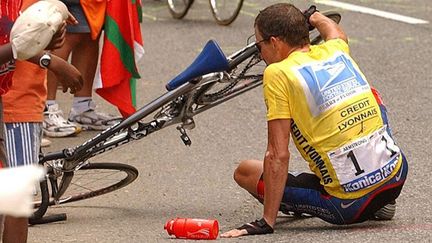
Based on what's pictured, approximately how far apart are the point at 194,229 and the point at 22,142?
1137 mm

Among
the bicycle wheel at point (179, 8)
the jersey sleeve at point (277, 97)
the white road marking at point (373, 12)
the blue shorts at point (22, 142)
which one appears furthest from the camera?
the bicycle wheel at point (179, 8)

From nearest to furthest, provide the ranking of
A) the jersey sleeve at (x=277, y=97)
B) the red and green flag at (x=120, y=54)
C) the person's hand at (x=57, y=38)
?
1. the person's hand at (x=57, y=38)
2. the jersey sleeve at (x=277, y=97)
3. the red and green flag at (x=120, y=54)

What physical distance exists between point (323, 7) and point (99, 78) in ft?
18.5

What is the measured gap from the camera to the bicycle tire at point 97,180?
6.17m

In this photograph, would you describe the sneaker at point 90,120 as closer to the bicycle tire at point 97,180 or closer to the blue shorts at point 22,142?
the bicycle tire at point 97,180

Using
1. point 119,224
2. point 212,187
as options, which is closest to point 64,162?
point 119,224

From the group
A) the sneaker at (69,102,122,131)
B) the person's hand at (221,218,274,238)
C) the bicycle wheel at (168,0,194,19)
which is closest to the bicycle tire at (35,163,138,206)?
the person's hand at (221,218,274,238)

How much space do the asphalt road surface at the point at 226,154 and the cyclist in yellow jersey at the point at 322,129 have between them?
165mm

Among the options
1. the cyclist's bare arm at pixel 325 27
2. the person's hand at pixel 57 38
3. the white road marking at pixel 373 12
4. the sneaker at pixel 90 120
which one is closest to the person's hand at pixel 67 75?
the person's hand at pixel 57 38

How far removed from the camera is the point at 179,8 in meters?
13.7

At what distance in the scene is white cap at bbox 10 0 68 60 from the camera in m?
3.08

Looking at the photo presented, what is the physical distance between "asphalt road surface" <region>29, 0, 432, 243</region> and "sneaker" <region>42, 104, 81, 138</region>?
2.8 inches

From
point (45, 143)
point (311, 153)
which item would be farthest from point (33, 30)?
point (45, 143)

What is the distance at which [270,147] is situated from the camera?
16.7ft
